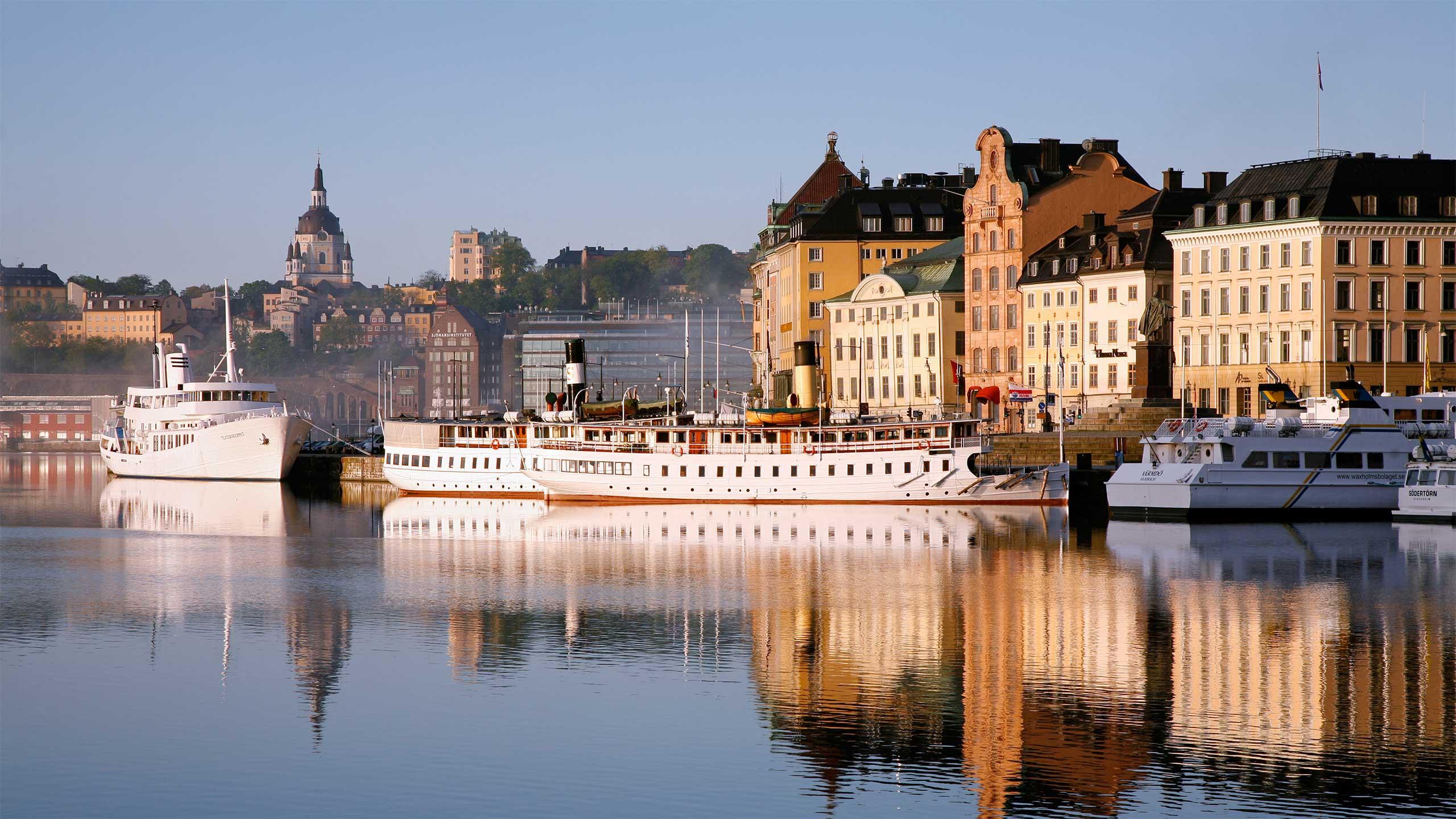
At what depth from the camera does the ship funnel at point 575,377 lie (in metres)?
102

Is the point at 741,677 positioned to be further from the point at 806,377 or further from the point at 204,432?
the point at 204,432

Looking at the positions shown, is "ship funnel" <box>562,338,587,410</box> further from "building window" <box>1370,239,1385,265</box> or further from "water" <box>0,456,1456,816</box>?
"building window" <box>1370,239,1385,265</box>

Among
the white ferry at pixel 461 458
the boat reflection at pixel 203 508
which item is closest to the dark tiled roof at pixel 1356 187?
the white ferry at pixel 461 458

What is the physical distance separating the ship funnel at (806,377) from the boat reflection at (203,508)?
25.0 m

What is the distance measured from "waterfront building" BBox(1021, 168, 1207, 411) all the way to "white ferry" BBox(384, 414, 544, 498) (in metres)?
33.6

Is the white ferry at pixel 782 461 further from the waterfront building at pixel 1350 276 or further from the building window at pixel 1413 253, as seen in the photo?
the building window at pixel 1413 253

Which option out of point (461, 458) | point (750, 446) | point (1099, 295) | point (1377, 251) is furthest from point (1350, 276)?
point (461, 458)

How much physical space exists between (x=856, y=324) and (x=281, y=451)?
4491cm

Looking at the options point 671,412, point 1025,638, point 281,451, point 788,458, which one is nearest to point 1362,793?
point 1025,638

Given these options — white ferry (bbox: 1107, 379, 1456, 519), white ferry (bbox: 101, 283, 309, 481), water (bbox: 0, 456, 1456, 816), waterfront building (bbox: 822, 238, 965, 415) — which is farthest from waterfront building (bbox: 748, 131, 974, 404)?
water (bbox: 0, 456, 1456, 816)

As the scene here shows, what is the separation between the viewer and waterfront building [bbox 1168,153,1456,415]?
103 metres

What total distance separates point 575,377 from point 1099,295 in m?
35.1

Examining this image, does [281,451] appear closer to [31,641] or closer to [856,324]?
[856,324]

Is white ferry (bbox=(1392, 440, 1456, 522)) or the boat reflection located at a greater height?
white ferry (bbox=(1392, 440, 1456, 522))
